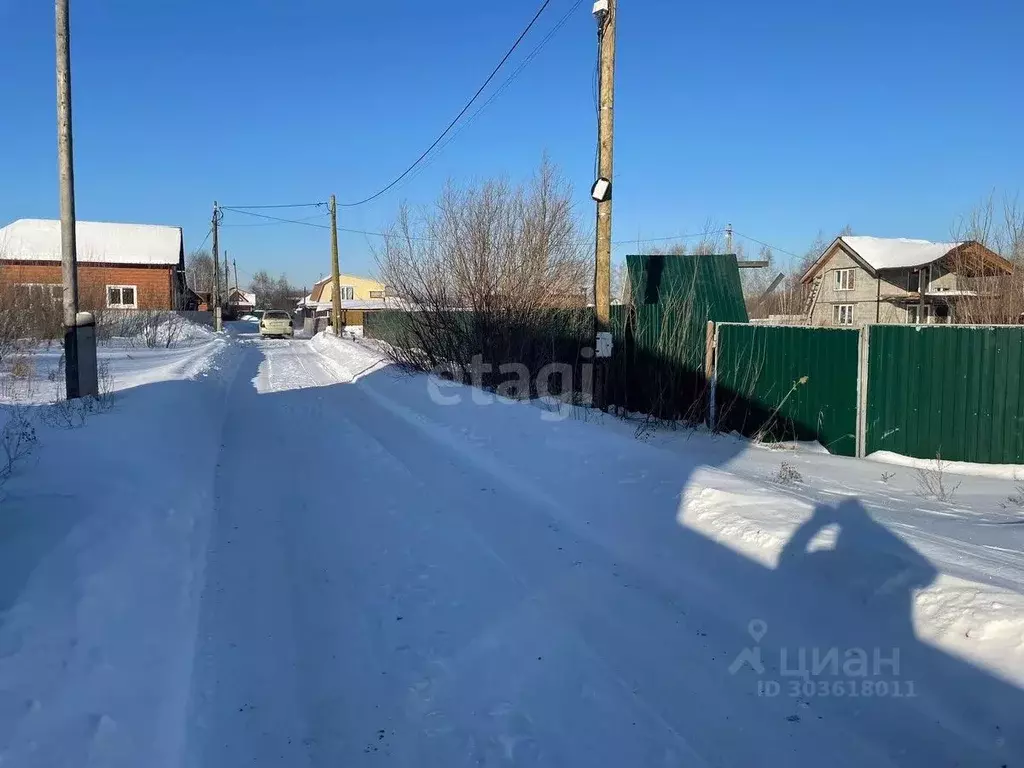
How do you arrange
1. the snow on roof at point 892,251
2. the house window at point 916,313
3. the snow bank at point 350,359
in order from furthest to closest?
the snow on roof at point 892,251 → the house window at point 916,313 → the snow bank at point 350,359

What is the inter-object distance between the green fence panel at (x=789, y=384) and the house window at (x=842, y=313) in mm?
34208

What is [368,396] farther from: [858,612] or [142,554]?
[858,612]

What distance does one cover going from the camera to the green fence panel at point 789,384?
1005 centimetres

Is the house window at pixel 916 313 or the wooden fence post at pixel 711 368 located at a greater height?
A: the house window at pixel 916 313

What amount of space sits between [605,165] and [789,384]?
4.33 m

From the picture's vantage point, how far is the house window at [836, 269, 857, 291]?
41.5 m

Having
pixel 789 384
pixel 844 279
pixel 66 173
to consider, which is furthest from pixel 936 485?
pixel 844 279

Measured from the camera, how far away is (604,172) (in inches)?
411

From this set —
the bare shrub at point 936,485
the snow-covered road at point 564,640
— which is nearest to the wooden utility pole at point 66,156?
the snow-covered road at point 564,640

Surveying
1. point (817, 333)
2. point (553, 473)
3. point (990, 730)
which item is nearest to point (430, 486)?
point (553, 473)

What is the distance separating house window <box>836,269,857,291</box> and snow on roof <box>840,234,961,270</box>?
6.21ft

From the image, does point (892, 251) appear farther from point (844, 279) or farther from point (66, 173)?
point (66, 173)

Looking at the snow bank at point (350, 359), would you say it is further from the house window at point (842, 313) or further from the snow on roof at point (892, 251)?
the house window at point (842, 313)

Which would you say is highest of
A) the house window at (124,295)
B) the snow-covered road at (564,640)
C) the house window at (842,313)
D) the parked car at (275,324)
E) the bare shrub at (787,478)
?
the house window at (124,295)
